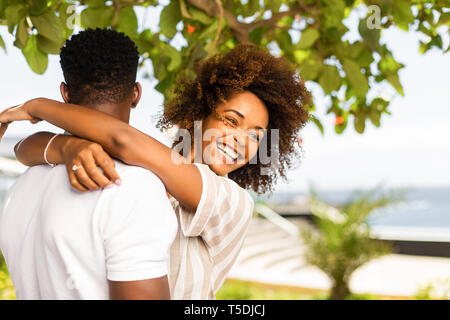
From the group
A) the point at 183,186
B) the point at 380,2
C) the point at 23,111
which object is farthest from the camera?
the point at 380,2

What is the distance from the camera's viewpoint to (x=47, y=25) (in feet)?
5.32

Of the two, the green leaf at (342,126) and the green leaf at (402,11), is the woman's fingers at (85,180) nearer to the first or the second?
the green leaf at (402,11)

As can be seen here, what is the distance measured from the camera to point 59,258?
38.2 inches

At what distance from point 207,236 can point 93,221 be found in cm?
39

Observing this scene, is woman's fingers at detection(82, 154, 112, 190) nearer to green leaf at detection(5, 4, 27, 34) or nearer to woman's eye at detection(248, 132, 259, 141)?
woman's eye at detection(248, 132, 259, 141)

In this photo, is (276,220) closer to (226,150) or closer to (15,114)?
(226,150)

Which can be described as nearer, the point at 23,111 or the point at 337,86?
the point at 23,111

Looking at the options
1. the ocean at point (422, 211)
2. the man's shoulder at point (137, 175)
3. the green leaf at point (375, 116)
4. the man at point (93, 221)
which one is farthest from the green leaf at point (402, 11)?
the ocean at point (422, 211)

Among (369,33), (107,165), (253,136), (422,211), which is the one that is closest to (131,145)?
(107,165)
